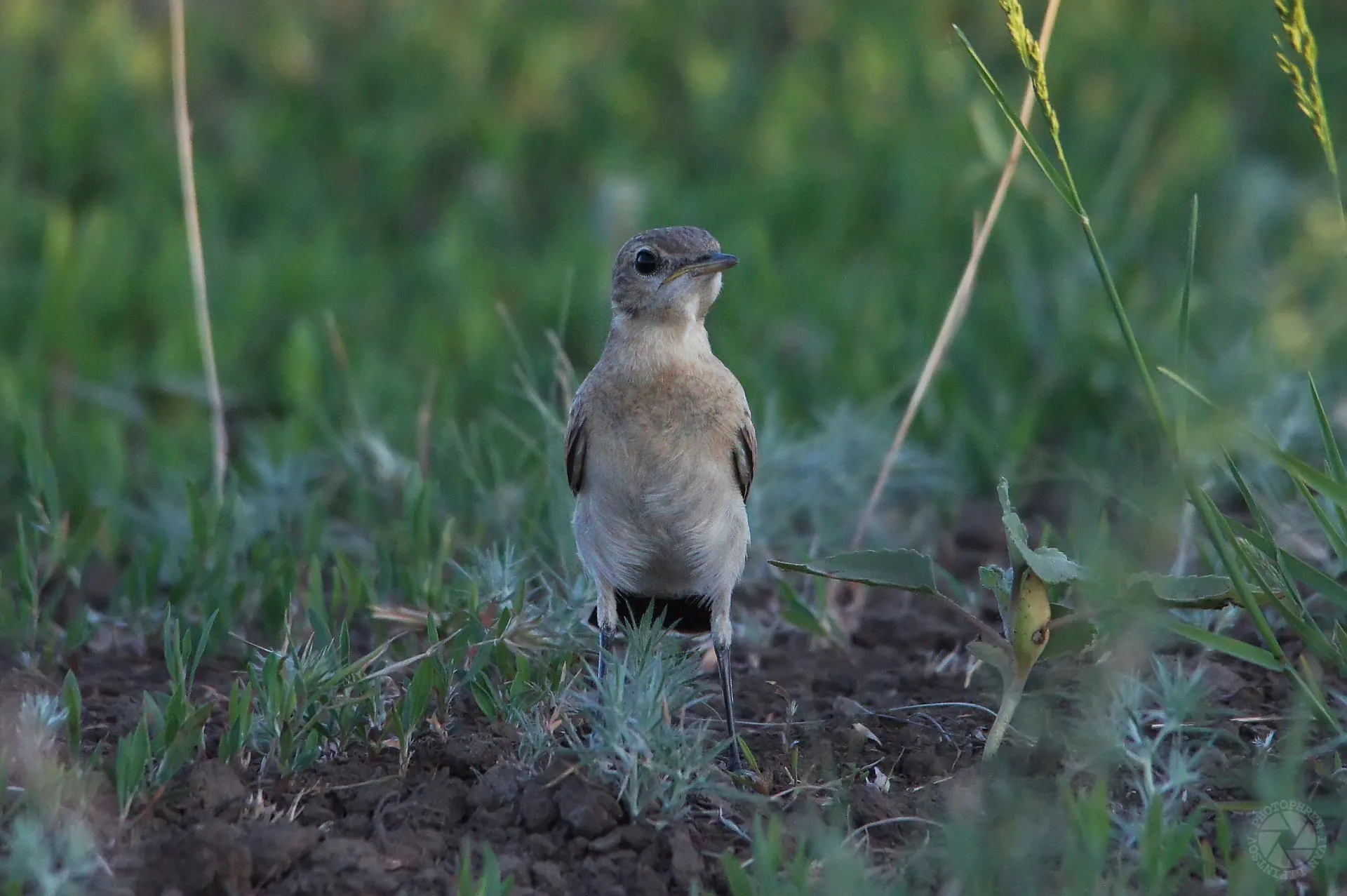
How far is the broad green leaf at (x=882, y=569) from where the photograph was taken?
3717 millimetres

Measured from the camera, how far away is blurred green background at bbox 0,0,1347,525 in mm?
6523

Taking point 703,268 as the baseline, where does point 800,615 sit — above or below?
below

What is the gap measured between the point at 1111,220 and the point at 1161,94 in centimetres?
222

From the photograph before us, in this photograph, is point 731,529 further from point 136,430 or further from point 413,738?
point 136,430

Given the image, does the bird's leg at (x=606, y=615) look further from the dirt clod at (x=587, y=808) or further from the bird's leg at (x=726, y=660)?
the dirt clod at (x=587, y=808)

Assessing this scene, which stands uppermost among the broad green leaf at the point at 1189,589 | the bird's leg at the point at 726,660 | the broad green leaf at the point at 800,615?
the broad green leaf at the point at 1189,589

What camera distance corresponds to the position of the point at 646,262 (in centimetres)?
467

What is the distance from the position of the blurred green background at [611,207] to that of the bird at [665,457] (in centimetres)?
35

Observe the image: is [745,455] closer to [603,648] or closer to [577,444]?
[577,444]

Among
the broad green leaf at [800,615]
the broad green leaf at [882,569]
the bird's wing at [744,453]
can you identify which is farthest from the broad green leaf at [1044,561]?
the broad green leaf at [800,615]

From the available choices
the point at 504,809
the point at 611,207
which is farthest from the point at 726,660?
the point at 611,207

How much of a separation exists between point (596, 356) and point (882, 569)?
139 inches

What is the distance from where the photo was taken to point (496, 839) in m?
3.43

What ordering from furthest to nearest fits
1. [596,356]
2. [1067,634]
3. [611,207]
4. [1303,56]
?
1. [611,207]
2. [596,356]
3. [1067,634]
4. [1303,56]
